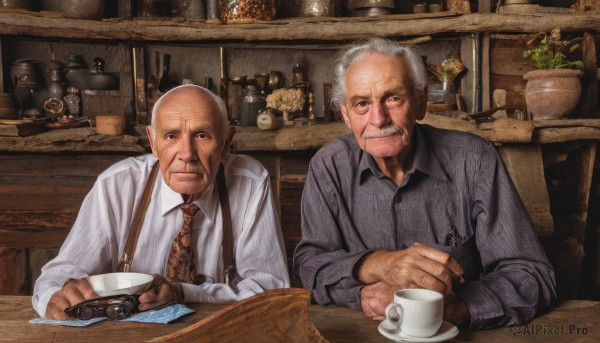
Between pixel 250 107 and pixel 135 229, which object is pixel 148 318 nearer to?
pixel 135 229

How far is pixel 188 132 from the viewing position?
7.59ft

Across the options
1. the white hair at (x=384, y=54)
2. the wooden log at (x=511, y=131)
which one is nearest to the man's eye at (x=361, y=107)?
the white hair at (x=384, y=54)

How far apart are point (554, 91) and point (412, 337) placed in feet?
10.5

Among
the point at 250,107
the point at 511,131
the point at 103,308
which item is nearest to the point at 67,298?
the point at 103,308

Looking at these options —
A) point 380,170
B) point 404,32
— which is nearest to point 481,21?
point 404,32

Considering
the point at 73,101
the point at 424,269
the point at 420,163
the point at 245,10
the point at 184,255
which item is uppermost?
the point at 245,10

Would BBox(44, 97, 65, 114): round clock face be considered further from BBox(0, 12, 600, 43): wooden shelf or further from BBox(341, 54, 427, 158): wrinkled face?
BBox(341, 54, 427, 158): wrinkled face

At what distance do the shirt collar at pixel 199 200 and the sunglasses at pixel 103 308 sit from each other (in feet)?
2.32

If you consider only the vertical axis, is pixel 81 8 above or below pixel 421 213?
above

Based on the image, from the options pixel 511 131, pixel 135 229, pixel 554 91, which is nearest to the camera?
pixel 135 229

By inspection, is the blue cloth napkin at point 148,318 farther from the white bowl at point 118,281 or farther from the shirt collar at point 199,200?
the shirt collar at point 199,200

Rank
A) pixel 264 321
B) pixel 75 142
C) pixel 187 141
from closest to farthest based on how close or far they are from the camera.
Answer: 1. pixel 264 321
2. pixel 187 141
3. pixel 75 142

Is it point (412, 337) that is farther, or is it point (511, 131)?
point (511, 131)

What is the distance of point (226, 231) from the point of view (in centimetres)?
247
